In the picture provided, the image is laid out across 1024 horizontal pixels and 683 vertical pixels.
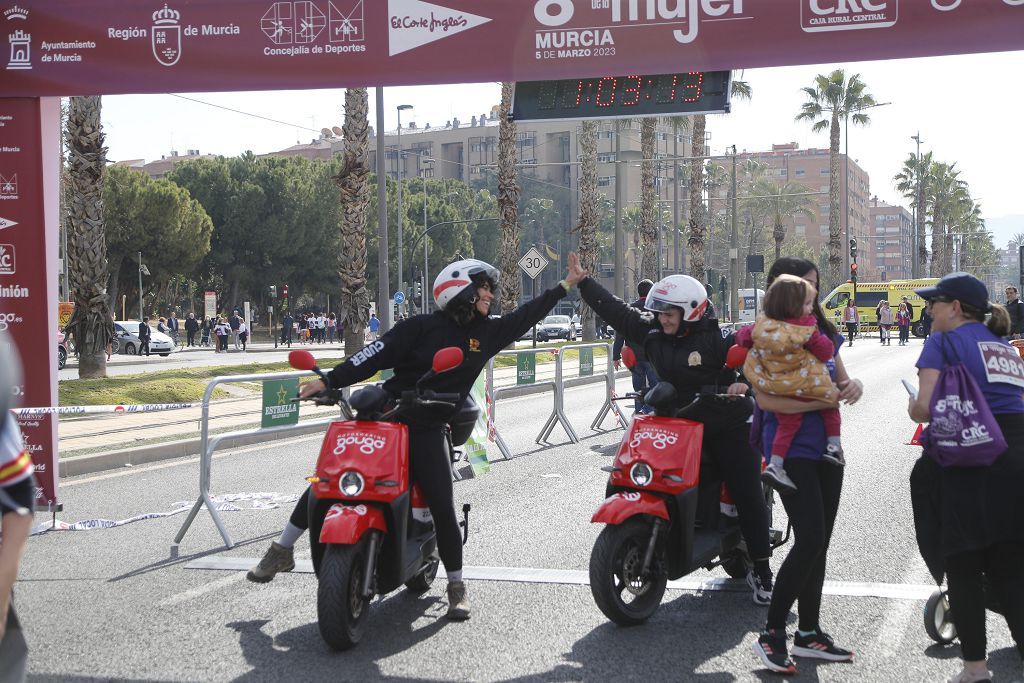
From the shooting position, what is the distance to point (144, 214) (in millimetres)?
60469

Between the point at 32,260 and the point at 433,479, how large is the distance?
187 inches

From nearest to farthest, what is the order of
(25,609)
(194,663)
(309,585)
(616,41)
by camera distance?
(194,663) < (25,609) < (309,585) < (616,41)

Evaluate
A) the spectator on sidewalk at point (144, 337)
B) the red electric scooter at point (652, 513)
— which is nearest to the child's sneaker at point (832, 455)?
the red electric scooter at point (652, 513)

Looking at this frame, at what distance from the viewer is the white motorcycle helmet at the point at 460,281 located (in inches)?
221

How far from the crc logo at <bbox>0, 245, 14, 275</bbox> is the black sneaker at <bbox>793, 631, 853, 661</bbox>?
6.52 metres

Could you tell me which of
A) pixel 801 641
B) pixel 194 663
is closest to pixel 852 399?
pixel 801 641

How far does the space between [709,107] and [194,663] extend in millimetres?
5998

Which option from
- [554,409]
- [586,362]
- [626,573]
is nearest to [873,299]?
[586,362]

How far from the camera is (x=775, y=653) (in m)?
4.75

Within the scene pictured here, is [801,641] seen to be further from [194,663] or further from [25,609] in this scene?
[25,609]

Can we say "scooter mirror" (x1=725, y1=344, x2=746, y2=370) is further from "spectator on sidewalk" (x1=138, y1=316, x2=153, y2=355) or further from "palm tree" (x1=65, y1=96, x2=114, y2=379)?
"spectator on sidewalk" (x1=138, y1=316, x2=153, y2=355)

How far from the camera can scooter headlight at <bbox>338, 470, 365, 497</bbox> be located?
5.12 metres

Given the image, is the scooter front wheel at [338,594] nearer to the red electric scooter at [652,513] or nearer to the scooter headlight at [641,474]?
the red electric scooter at [652,513]

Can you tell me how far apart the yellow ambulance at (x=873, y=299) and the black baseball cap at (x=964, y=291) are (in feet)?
175
